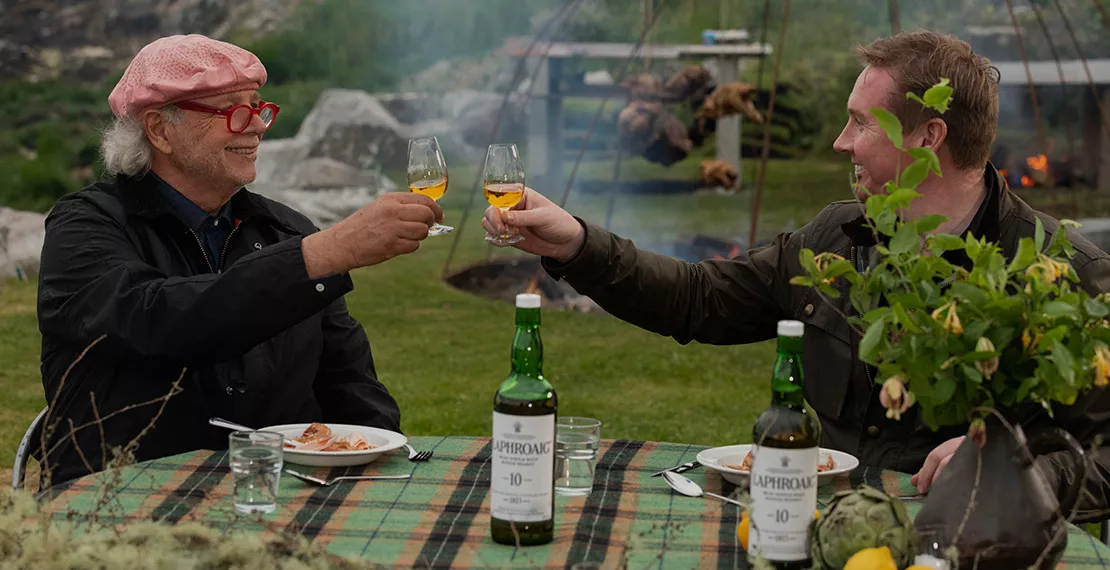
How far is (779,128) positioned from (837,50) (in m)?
1.08

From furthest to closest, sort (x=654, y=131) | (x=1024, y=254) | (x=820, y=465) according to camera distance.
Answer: (x=654, y=131), (x=820, y=465), (x=1024, y=254)

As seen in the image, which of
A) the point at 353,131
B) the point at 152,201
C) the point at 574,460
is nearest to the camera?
the point at 574,460

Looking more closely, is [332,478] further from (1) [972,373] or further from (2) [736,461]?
(1) [972,373]

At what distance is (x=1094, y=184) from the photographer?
13.9m

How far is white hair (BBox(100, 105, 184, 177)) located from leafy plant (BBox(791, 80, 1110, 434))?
85.9 inches

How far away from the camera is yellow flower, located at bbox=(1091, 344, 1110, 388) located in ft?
6.22

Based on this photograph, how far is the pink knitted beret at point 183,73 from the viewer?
3.59m

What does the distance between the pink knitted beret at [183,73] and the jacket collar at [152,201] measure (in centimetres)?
20

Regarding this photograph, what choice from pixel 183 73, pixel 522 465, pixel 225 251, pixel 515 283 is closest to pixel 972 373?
pixel 522 465

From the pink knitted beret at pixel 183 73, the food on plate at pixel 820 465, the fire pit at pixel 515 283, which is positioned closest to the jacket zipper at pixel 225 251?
the pink knitted beret at pixel 183 73

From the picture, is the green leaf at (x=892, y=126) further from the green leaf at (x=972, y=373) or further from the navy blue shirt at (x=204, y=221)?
the navy blue shirt at (x=204, y=221)

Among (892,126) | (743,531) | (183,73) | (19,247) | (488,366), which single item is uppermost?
(892,126)

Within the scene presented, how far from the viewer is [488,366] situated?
311 inches

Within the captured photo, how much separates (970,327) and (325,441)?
55.0 inches
